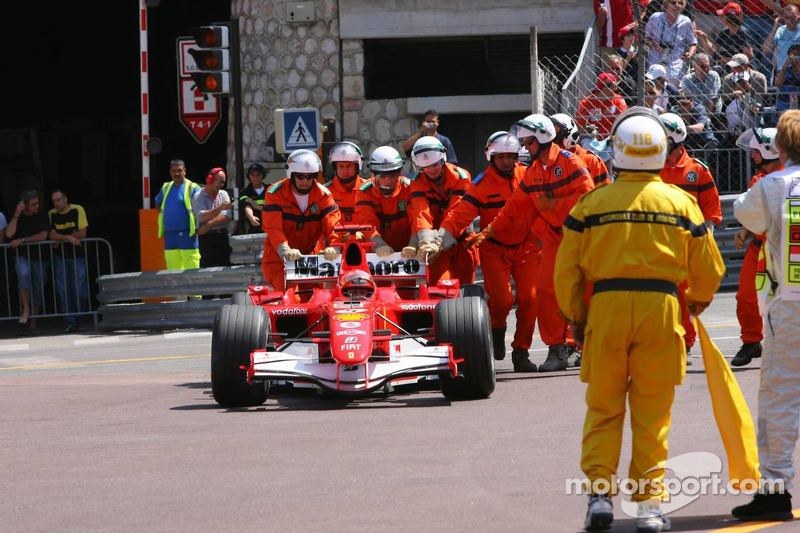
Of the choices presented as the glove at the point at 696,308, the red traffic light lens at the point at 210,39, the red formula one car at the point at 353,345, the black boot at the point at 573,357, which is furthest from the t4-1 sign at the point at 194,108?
the glove at the point at 696,308

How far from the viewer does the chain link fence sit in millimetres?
15797

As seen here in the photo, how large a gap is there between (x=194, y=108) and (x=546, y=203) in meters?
9.13

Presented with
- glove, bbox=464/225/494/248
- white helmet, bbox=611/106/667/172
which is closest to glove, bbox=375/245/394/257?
glove, bbox=464/225/494/248

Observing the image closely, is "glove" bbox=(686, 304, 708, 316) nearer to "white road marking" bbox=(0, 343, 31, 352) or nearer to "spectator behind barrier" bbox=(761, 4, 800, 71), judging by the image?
"white road marking" bbox=(0, 343, 31, 352)

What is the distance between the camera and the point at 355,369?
32.0 ft

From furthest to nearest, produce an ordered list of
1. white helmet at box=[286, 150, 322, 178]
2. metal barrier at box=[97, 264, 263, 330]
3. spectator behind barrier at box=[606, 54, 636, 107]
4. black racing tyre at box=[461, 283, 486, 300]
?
metal barrier at box=[97, 264, 263, 330]
spectator behind barrier at box=[606, 54, 636, 107]
white helmet at box=[286, 150, 322, 178]
black racing tyre at box=[461, 283, 486, 300]

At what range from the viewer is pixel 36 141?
29.1 meters

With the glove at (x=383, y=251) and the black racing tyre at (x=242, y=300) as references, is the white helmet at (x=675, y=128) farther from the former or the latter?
the black racing tyre at (x=242, y=300)

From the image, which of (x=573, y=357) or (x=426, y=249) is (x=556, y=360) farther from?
(x=426, y=249)

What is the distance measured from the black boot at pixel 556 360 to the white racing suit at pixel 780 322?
5.19 m

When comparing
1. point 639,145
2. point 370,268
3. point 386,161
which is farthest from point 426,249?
point 639,145

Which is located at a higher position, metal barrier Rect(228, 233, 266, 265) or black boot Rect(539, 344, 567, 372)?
metal barrier Rect(228, 233, 266, 265)

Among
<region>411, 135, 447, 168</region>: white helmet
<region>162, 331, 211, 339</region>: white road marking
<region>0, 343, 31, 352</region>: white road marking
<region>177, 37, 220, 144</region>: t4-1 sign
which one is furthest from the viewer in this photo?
<region>177, 37, 220, 144</region>: t4-1 sign

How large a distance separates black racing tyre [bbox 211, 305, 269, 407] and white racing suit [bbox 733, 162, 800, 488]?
172 inches
